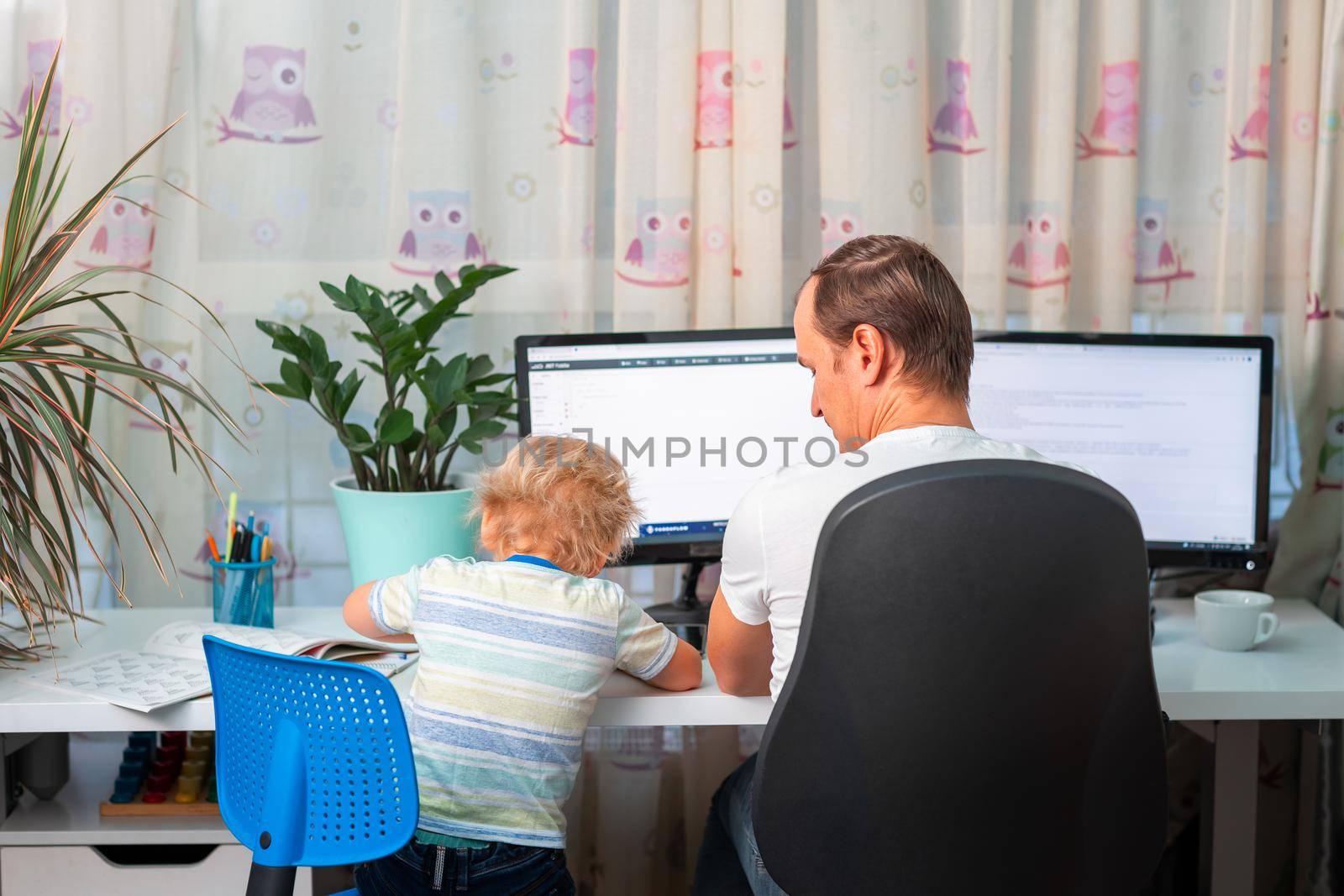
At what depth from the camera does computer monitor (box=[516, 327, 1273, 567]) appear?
1.70 m

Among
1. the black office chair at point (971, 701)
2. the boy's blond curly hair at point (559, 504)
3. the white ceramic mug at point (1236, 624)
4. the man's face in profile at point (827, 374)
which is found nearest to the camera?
the black office chair at point (971, 701)

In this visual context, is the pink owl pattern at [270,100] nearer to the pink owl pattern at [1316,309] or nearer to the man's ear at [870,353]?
the man's ear at [870,353]

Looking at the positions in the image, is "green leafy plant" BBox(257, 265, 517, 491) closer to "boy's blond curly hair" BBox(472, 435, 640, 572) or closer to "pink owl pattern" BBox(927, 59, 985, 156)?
"boy's blond curly hair" BBox(472, 435, 640, 572)

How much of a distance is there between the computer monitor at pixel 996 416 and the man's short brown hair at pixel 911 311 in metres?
0.53

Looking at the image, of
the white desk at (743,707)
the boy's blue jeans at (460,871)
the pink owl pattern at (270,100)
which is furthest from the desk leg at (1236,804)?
the pink owl pattern at (270,100)

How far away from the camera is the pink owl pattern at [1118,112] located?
1.87 meters

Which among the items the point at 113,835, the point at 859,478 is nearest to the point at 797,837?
the point at 859,478

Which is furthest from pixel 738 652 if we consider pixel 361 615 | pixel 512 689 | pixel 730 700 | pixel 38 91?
pixel 38 91

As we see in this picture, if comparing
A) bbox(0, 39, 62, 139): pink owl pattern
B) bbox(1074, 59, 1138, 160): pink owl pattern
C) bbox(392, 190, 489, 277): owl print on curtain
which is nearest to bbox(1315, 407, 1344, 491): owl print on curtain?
bbox(1074, 59, 1138, 160): pink owl pattern

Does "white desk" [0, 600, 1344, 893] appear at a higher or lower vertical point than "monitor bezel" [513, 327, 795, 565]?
lower

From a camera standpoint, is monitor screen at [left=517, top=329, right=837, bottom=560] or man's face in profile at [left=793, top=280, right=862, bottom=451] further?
monitor screen at [left=517, top=329, right=837, bottom=560]

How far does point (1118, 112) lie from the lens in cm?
188

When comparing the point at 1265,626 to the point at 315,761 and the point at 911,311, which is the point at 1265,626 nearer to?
the point at 911,311

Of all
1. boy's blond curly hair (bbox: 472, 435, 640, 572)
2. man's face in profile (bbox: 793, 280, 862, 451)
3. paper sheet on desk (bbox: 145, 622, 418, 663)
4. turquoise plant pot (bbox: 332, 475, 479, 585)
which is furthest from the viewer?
turquoise plant pot (bbox: 332, 475, 479, 585)
